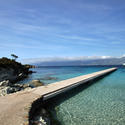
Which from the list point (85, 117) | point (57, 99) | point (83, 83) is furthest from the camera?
point (83, 83)

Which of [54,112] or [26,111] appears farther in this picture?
[54,112]

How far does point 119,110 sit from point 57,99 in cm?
393

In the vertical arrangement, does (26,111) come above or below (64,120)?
above

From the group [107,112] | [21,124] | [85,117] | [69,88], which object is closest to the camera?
[21,124]

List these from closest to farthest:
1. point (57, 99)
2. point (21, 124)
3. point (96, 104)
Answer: point (21, 124) < point (96, 104) < point (57, 99)

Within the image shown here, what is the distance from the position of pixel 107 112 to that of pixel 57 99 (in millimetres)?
3372

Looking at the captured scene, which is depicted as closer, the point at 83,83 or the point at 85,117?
the point at 85,117

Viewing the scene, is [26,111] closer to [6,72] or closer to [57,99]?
[57,99]

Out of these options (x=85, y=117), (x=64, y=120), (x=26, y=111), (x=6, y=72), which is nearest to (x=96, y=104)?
(x=85, y=117)

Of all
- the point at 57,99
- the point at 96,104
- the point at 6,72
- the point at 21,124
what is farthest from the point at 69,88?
the point at 6,72

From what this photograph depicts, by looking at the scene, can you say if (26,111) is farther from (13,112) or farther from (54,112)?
(54,112)

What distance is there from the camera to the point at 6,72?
55.8 ft

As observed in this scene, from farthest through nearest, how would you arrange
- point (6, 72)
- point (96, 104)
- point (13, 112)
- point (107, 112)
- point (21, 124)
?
point (6, 72)
point (96, 104)
point (107, 112)
point (13, 112)
point (21, 124)

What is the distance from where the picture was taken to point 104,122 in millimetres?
4328
